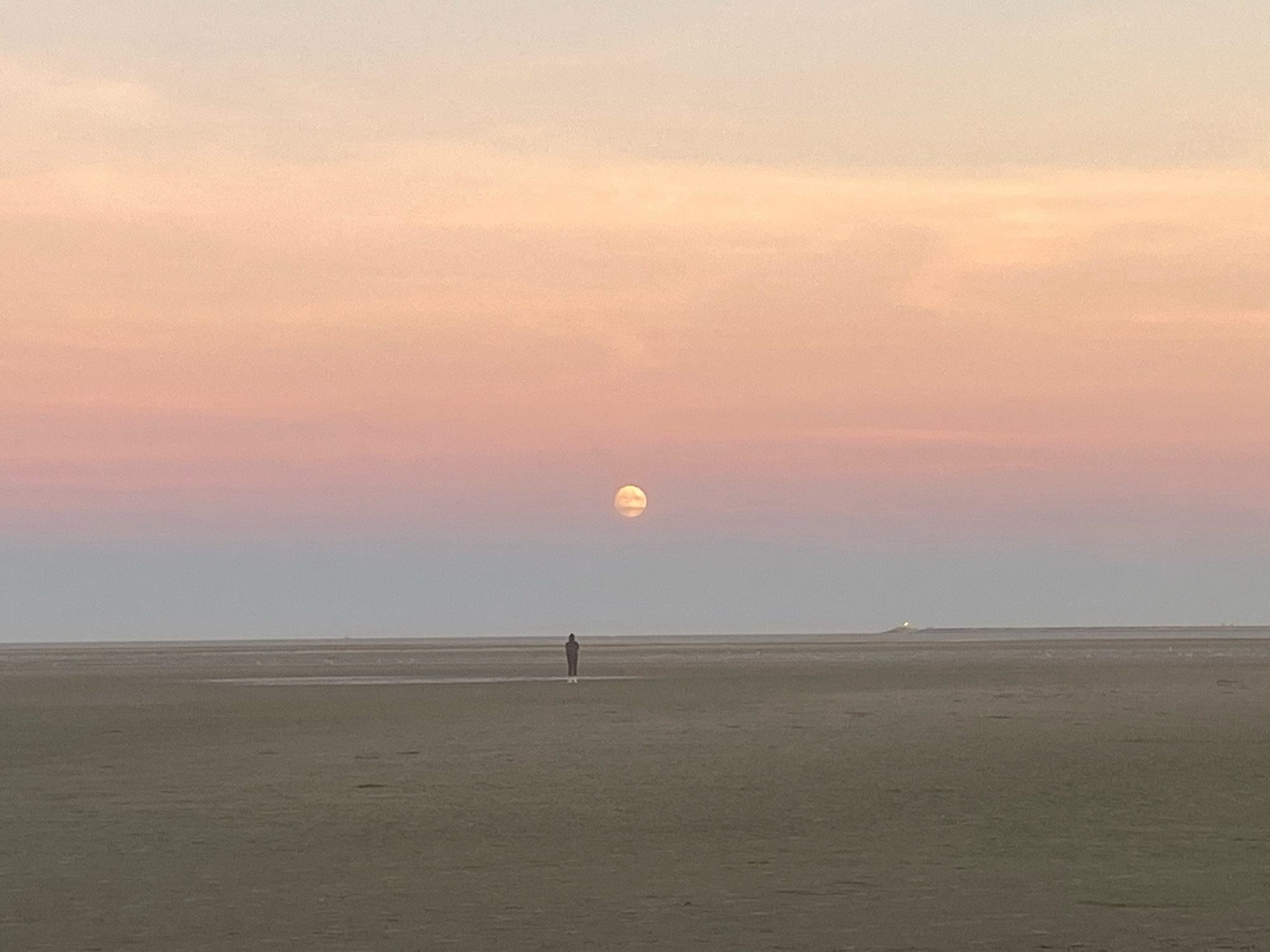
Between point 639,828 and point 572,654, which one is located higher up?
point 572,654

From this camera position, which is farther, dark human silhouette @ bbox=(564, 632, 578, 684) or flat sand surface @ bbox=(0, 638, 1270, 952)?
dark human silhouette @ bbox=(564, 632, 578, 684)

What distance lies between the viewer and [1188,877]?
1727 cm

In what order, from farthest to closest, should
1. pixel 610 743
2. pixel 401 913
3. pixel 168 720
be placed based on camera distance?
pixel 168 720, pixel 610 743, pixel 401 913

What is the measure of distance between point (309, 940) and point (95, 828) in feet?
28.9

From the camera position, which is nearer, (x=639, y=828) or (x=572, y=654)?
(x=639, y=828)

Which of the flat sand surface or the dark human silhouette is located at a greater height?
the dark human silhouette

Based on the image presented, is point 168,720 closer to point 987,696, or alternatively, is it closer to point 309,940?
point 987,696

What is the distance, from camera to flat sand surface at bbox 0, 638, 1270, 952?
14758 millimetres

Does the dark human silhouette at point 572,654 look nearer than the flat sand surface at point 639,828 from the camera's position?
No

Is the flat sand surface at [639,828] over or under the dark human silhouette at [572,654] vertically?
under

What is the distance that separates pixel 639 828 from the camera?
21.8 metres

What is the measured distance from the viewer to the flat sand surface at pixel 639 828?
581 inches

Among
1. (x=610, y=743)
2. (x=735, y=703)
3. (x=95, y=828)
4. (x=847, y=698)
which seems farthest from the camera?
(x=847, y=698)

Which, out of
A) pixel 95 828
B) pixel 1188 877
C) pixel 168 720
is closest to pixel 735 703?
→ pixel 168 720
